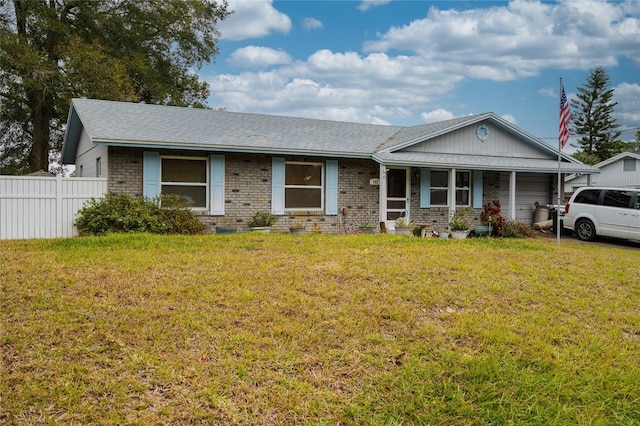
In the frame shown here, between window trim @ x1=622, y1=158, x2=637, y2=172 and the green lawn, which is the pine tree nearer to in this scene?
window trim @ x1=622, y1=158, x2=637, y2=172

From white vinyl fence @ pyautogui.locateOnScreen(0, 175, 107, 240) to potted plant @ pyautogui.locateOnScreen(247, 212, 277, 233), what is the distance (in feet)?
13.6

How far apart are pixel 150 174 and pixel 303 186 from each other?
15.5 feet

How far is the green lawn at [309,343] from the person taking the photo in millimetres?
3475

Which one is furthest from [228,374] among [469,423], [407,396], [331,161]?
[331,161]

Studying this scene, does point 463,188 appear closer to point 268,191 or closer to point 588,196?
point 588,196

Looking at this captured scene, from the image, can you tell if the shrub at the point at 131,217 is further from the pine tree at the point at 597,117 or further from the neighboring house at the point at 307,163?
the pine tree at the point at 597,117

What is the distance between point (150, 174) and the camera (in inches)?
498

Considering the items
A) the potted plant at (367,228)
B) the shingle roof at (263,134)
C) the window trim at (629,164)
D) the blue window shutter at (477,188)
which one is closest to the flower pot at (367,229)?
the potted plant at (367,228)

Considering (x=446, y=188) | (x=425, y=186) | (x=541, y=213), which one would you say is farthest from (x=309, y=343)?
(x=541, y=213)

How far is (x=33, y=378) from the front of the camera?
3564 mm

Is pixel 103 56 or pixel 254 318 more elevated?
pixel 103 56

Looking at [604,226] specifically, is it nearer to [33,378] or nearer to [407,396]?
[407,396]

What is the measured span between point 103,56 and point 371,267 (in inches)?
767

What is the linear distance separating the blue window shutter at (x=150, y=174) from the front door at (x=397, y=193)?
7753mm
